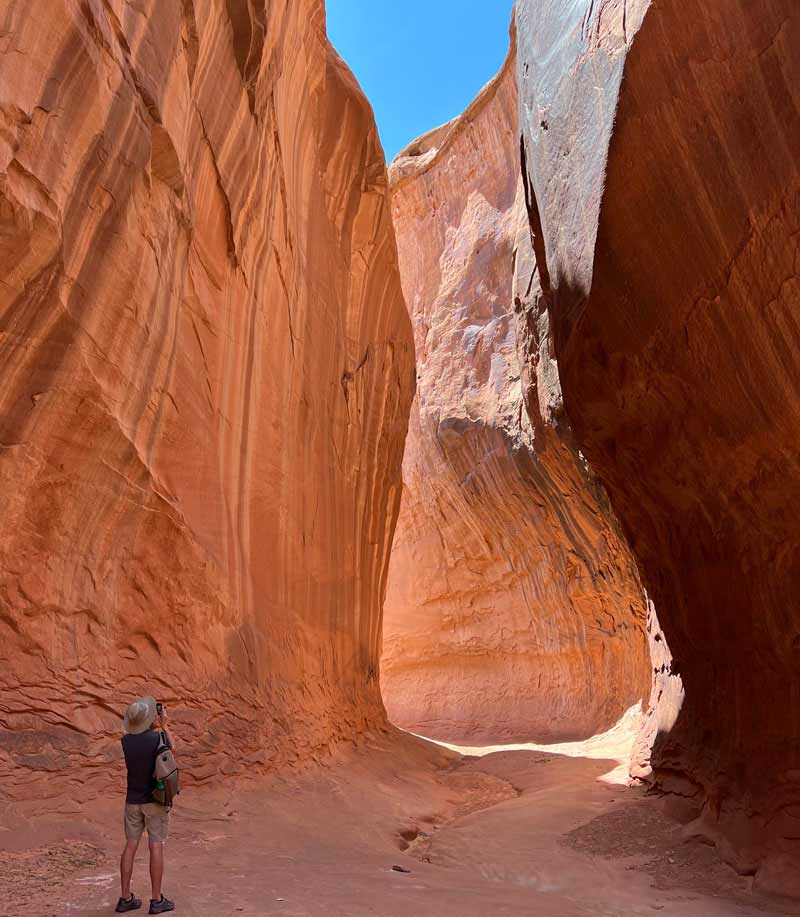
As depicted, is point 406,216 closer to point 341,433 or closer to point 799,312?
point 341,433

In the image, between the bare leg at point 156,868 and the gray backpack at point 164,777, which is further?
the gray backpack at point 164,777

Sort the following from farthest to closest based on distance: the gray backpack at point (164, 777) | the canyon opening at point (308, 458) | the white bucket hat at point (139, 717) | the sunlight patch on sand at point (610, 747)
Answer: the sunlight patch on sand at point (610, 747), the canyon opening at point (308, 458), the white bucket hat at point (139, 717), the gray backpack at point (164, 777)

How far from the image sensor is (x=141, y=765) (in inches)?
149

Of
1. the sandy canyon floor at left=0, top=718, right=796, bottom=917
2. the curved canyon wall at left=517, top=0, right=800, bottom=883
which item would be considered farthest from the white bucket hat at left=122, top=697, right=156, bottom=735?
the curved canyon wall at left=517, top=0, right=800, bottom=883

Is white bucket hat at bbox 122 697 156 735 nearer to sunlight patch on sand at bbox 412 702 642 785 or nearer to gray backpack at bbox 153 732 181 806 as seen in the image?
gray backpack at bbox 153 732 181 806

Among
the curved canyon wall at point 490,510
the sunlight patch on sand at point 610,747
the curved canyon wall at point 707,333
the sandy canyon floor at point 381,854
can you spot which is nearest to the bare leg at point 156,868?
the sandy canyon floor at point 381,854

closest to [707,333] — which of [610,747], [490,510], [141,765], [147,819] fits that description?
[141,765]

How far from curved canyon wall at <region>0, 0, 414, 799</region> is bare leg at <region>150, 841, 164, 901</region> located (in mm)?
1924

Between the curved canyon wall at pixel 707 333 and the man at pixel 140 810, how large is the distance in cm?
395

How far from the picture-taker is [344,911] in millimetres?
3930

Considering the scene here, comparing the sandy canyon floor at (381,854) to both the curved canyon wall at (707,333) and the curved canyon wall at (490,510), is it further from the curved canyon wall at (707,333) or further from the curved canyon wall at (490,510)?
the curved canyon wall at (490,510)

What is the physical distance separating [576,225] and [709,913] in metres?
5.55

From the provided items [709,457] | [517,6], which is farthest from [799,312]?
[517,6]

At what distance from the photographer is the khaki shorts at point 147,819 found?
376 cm
